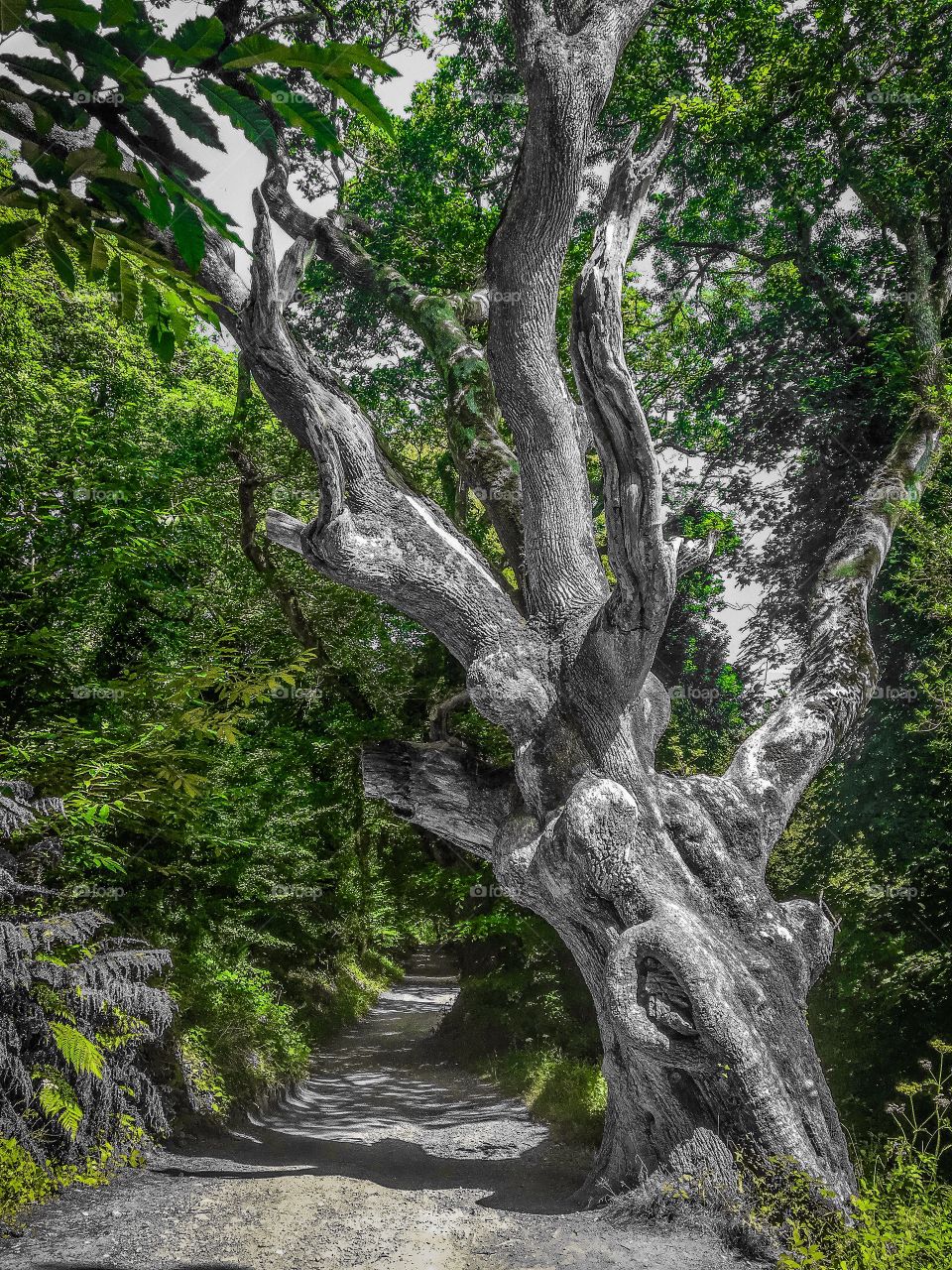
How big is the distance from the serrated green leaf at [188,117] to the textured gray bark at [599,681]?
3289 mm

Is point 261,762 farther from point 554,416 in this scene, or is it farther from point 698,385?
point 698,385

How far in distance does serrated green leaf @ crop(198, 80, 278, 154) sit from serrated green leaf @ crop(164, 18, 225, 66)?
38 mm

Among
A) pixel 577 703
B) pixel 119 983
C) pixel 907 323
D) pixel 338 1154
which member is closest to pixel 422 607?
pixel 577 703

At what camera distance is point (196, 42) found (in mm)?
1026

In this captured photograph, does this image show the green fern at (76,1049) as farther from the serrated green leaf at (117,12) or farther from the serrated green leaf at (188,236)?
the serrated green leaf at (117,12)

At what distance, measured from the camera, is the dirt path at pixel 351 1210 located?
344 centimetres

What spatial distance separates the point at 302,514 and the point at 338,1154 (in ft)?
29.1

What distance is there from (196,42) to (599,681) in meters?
4.33

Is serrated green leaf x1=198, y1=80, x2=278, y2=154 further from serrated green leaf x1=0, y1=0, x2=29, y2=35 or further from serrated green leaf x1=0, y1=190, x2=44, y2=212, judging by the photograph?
serrated green leaf x1=0, y1=190, x2=44, y2=212

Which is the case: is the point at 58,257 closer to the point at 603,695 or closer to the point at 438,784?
the point at 603,695

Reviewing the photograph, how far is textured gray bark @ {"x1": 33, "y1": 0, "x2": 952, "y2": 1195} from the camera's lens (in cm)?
411

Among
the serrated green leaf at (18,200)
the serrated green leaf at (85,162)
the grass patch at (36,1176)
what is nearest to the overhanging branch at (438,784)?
the grass patch at (36,1176)

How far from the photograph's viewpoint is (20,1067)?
401 cm

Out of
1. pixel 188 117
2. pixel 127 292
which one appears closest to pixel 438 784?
pixel 127 292
